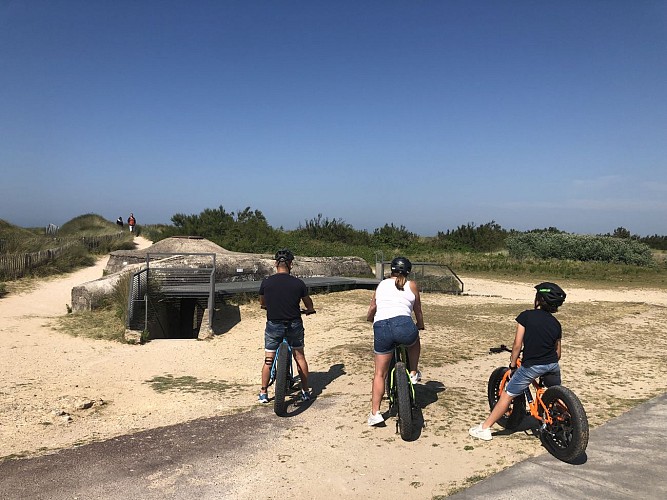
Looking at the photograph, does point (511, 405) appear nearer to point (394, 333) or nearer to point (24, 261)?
point (394, 333)

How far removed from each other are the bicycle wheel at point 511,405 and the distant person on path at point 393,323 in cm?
81

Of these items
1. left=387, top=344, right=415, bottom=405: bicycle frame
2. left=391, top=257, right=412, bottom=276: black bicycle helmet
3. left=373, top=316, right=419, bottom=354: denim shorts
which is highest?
left=391, top=257, right=412, bottom=276: black bicycle helmet

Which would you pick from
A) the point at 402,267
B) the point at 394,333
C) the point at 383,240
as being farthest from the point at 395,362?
the point at 383,240

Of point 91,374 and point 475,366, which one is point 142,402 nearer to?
point 91,374

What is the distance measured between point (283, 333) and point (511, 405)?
7.54 ft

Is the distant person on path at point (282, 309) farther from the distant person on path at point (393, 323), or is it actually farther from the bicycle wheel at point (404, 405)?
the bicycle wheel at point (404, 405)

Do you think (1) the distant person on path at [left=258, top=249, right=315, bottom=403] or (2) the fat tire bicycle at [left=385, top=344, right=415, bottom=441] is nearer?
(2) the fat tire bicycle at [left=385, top=344, right=415, bottom=441]

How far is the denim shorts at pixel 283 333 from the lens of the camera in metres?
5.40

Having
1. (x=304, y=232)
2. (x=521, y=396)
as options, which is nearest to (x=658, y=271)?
(x=304, y=232)

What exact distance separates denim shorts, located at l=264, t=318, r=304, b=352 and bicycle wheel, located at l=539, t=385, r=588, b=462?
2.45 m

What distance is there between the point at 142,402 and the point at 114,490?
2.52m

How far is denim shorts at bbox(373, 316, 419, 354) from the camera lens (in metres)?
4.45

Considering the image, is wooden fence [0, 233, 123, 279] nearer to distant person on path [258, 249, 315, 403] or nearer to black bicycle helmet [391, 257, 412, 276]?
distant person on path [258, 249, 315, 403]

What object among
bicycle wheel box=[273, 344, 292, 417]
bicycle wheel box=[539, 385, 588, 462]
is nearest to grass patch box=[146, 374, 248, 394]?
bicycle wheel box=[273, 344, 292, 417]
